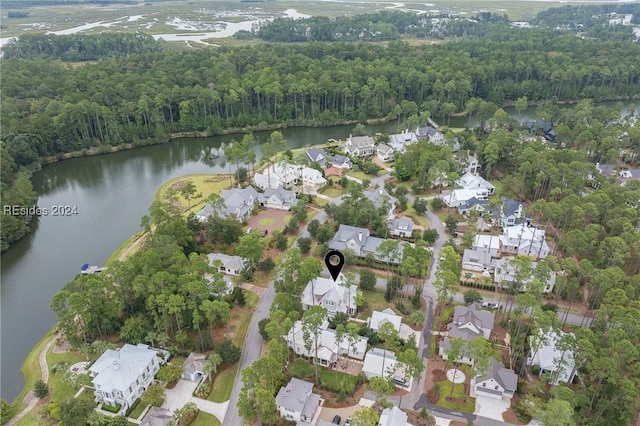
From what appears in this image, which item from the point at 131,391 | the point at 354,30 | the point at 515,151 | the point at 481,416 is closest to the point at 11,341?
the point at 131,391

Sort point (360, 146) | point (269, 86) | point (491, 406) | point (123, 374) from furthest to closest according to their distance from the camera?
point (269, 86) → point (360, 146) → point (491, 406) → point (123, 374)

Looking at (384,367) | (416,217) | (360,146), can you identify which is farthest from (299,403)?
(360,146)

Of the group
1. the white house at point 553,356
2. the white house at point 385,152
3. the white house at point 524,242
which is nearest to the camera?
the white house at point 553,356

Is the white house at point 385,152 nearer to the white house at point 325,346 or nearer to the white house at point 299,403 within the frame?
the white house at point 325,346

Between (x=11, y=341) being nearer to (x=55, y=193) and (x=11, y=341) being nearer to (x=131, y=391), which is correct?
(x=131, y=391)

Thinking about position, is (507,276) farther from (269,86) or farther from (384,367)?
(269,86)

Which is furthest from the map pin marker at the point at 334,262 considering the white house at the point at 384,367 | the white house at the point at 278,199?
the white house at the point at 278,199
